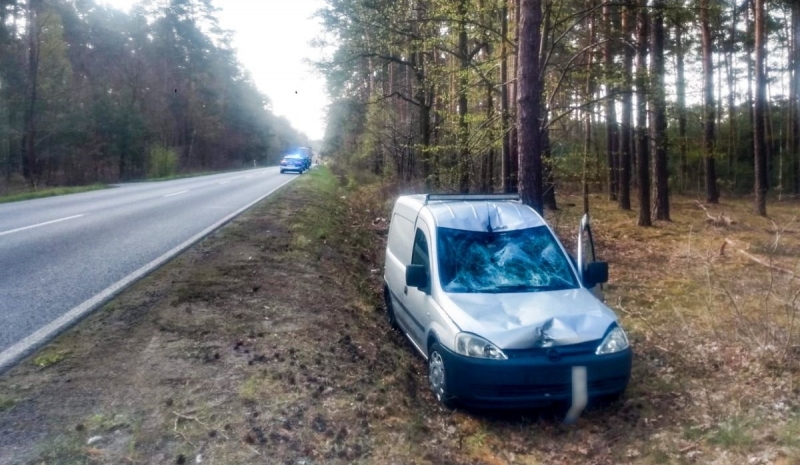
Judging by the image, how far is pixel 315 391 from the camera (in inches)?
227

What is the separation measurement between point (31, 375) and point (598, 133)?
109 feet

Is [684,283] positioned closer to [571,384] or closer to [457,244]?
[457,244]

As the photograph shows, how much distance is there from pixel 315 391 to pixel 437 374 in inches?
50.0

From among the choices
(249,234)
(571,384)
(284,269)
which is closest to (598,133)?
(249,234)

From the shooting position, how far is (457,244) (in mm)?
7508

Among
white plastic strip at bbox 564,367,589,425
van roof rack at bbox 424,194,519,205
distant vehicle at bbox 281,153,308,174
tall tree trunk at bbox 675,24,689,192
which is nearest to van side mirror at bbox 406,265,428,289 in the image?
van roof rack at bbox 424,194,519,205

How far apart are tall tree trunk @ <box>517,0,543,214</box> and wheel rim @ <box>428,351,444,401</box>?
5002mm

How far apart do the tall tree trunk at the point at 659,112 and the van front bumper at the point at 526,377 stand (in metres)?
8.58

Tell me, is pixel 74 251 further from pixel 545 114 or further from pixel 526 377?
pixel 545 114

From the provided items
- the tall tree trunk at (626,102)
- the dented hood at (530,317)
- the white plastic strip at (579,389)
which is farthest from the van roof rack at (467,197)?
the tall tree trunk at (626,102)

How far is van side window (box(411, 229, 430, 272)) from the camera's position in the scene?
755cm

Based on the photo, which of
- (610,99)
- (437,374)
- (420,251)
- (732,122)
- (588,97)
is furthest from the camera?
(732,122)

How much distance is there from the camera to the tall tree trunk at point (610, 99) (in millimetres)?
13719

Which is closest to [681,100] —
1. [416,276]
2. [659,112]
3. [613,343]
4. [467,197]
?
[659,112]
